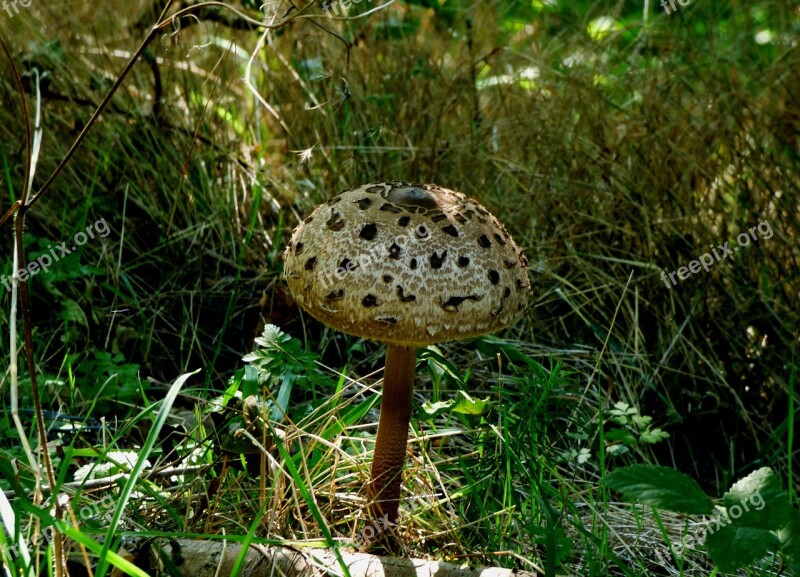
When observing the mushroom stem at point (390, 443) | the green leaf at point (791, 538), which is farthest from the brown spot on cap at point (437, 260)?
the green leaf at point (791, 538)

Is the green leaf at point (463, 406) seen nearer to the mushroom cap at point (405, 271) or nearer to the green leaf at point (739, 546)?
the mushroom cap at point (405, 271)

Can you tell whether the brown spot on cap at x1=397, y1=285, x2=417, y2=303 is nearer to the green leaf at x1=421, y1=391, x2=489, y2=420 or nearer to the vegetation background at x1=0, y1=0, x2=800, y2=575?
the green leaf at x1=421, y1=391, x2=489, y2=420

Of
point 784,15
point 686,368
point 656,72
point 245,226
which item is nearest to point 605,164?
point 656,72

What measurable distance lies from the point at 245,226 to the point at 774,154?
298 cm

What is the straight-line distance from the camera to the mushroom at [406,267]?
218 centimetres

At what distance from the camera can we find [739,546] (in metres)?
1.94

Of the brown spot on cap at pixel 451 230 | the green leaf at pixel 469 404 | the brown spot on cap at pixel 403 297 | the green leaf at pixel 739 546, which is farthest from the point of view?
the green leaf at pixel 469 404

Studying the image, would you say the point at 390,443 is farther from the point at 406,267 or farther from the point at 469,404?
the point at 406,267

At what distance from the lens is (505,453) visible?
2645 mm

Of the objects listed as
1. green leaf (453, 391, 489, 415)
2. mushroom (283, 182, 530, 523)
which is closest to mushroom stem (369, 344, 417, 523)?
mushroom (283, 182, 530, 523)

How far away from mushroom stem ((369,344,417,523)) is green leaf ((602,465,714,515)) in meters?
0.78

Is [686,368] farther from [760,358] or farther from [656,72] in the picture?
[656,72]

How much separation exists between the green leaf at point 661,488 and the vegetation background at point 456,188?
0.84 m

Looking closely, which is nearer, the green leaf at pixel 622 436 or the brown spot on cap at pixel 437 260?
the brown spot on cap at pixel 437 260
